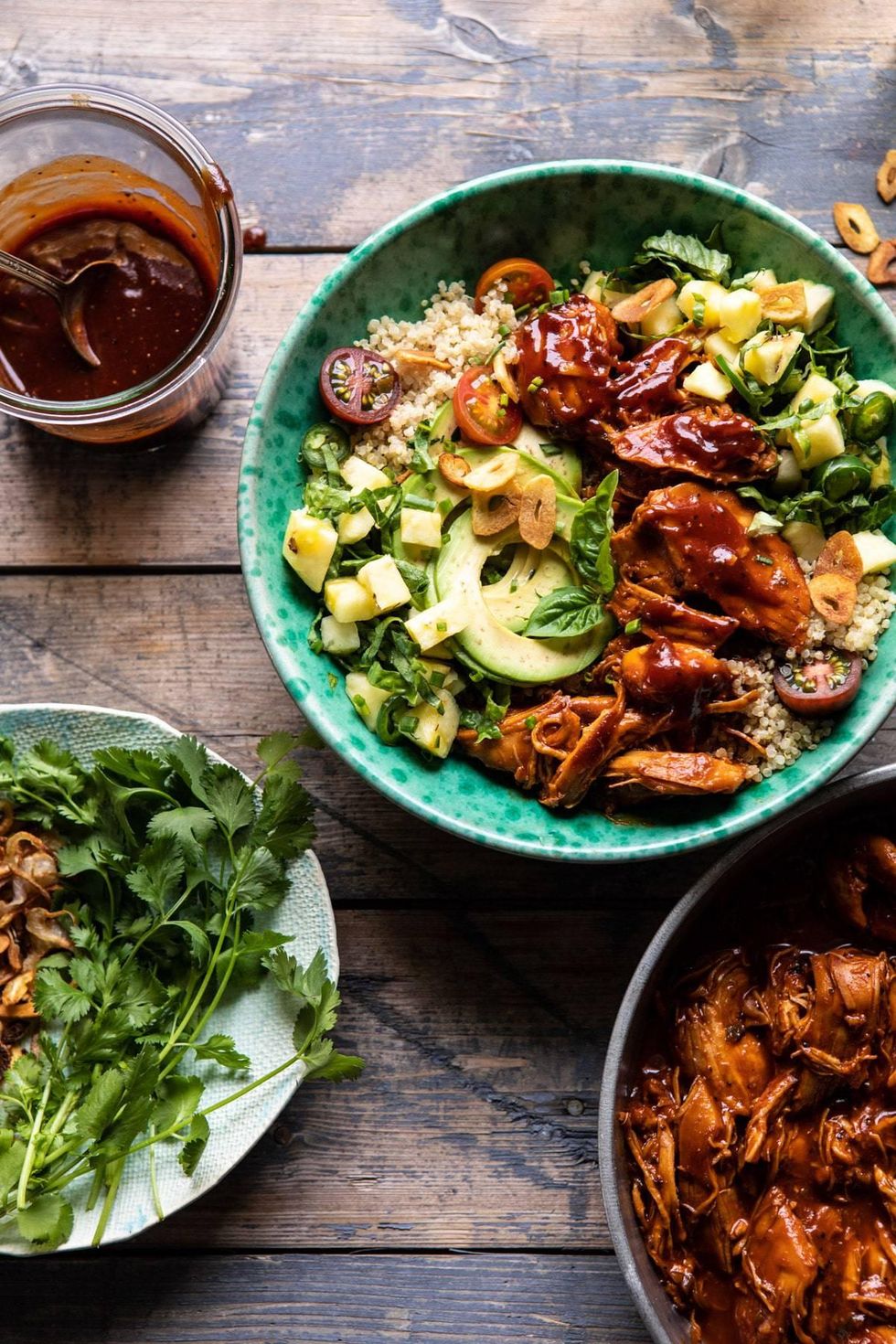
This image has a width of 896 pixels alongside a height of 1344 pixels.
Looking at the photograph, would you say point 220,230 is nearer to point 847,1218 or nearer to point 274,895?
point 274,895

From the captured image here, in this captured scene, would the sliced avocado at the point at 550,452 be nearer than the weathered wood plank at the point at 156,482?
Yes

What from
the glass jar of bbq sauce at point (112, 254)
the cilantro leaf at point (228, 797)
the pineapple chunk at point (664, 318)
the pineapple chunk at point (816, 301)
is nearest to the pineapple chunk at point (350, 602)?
the cilantro leaf at point (228, 797)

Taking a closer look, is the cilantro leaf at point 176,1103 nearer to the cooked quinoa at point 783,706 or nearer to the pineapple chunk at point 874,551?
the cooked quinoa at point 783,706

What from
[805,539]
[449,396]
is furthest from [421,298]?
[805,539]

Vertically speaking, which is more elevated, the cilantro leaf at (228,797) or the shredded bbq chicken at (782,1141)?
the cilantro leaf at (228,797)

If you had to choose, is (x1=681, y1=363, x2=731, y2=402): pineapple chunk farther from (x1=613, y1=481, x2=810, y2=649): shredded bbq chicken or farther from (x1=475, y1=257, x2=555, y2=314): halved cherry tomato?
(x1=475, y1=257, x2=555, y2=314): halved cherry tomato

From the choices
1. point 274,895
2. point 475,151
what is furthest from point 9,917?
point 475,151

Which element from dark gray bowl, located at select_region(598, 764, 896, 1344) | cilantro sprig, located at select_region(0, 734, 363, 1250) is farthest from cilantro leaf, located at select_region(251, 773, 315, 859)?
dark gray bowl, located at select_region(598, 764, 896, 1344)

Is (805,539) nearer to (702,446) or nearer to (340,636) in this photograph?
(702,446)
